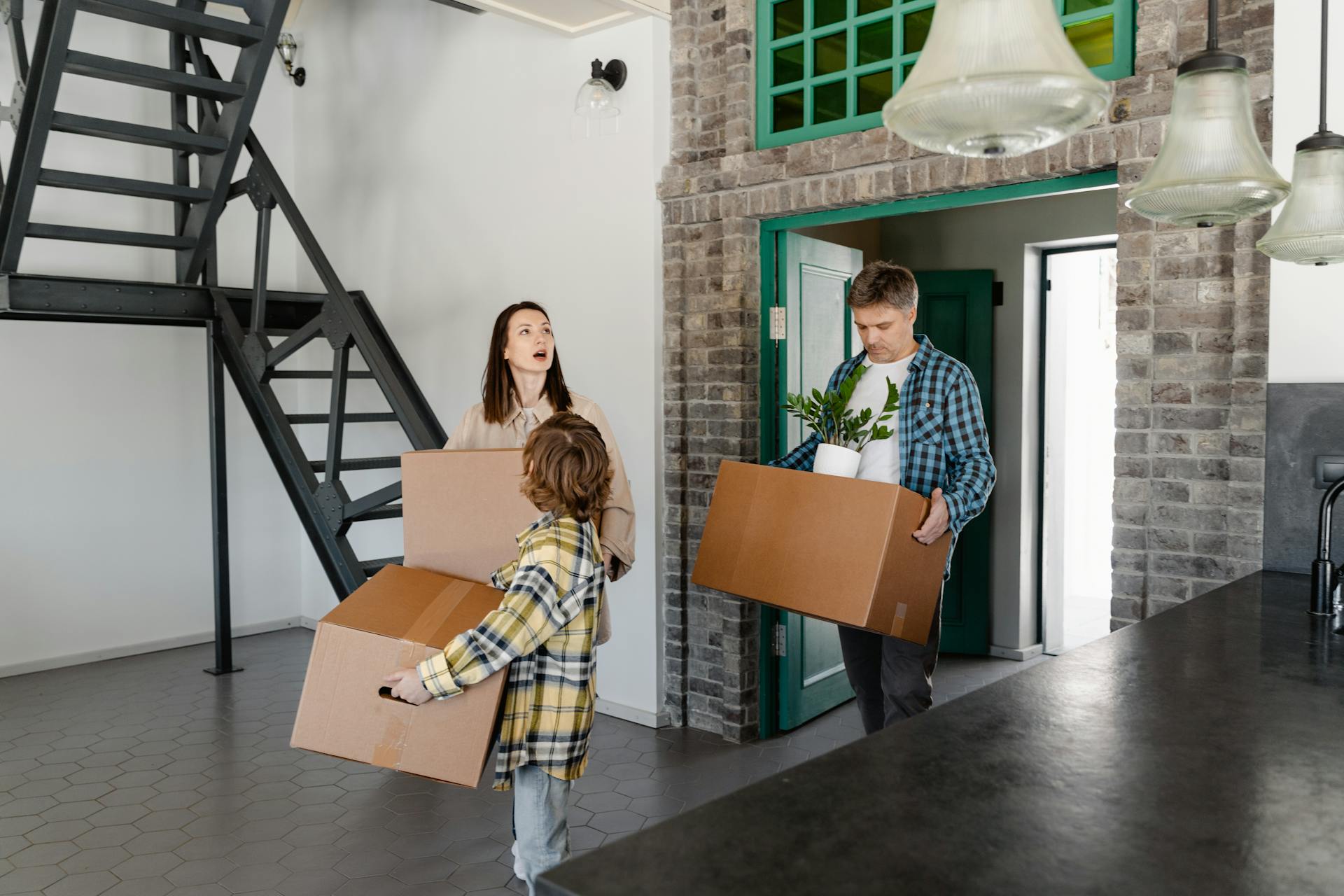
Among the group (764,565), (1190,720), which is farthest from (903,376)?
(1190,720)

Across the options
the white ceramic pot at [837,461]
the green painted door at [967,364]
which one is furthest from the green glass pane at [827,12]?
the green painted door at [967,364]

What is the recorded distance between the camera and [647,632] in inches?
167

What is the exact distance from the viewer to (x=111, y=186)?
427 centimetres

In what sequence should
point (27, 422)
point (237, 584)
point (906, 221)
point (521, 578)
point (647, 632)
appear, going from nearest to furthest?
point (521, 578), point (647, 632), point (27, 422), point (906, 221), point (237, 584)

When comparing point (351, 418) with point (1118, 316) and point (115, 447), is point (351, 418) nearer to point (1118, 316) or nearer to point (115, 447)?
point (115, 447)

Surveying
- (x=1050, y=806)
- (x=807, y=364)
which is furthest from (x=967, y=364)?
(x=1050, y=806)

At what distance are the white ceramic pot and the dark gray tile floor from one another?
1.38 metres

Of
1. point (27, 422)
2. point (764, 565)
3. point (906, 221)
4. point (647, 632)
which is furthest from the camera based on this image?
point (906, 221)

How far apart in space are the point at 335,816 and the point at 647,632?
142 cm

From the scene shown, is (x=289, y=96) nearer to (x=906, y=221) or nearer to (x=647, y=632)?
(x=906, y=221)

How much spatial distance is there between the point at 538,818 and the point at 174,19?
3396 millimetres

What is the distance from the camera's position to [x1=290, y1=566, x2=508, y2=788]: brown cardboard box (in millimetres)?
2166

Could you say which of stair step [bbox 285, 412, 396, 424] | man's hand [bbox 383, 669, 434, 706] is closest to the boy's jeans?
man's hand [bbox 383, 669, 434, 706]

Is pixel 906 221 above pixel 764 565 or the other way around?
above
